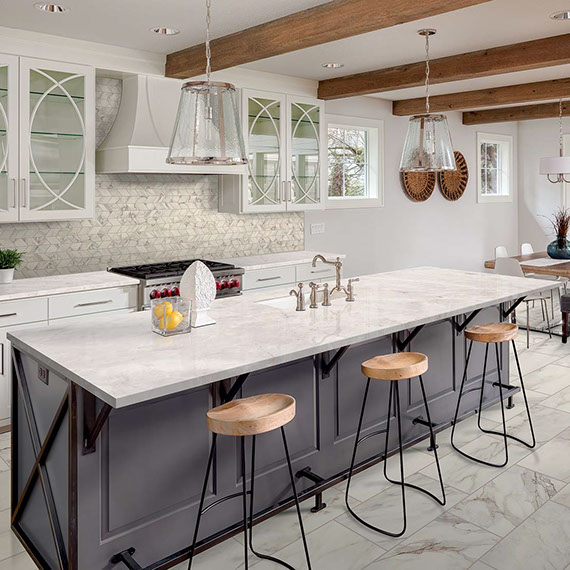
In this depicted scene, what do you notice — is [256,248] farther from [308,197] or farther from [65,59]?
[65,59]

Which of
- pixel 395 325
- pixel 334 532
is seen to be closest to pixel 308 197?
pixel 395 325

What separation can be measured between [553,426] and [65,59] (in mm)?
4109

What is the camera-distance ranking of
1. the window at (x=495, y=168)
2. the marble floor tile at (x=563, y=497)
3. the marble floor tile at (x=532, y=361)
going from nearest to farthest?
the marble floor tile at (x=563, y=497) → the marble floor tile at (x=532, y=361) → the window at (x=495, y=168)

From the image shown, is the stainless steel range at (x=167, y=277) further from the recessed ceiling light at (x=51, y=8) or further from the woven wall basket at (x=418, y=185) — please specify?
the woven wall basket at (x=418, y=185)

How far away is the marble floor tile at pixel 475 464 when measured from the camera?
3074 mm

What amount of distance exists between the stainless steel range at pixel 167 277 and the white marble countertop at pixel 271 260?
208 mm

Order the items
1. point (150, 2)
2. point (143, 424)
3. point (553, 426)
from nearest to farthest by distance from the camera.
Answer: point (143, 424), point (150, 2), point (553, 426)

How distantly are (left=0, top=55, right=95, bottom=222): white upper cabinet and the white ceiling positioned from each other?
29 centimetres

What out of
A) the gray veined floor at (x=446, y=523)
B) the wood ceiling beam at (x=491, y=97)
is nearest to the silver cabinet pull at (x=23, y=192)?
the gray veined floor at (x=446, y=523)

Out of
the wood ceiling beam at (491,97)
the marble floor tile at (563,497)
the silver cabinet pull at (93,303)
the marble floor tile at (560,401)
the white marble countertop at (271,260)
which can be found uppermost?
the wood ceiling beam at (491,97)

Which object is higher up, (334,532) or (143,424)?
(143,424)

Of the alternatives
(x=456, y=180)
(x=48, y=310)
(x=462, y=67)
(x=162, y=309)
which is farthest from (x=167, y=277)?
(x=456, y=180)

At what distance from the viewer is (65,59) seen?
4.18 metres

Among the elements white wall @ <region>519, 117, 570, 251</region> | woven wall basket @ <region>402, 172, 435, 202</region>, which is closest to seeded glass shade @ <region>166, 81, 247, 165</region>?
woven wall basket @ <region>402, 172, 435, 202</region>
